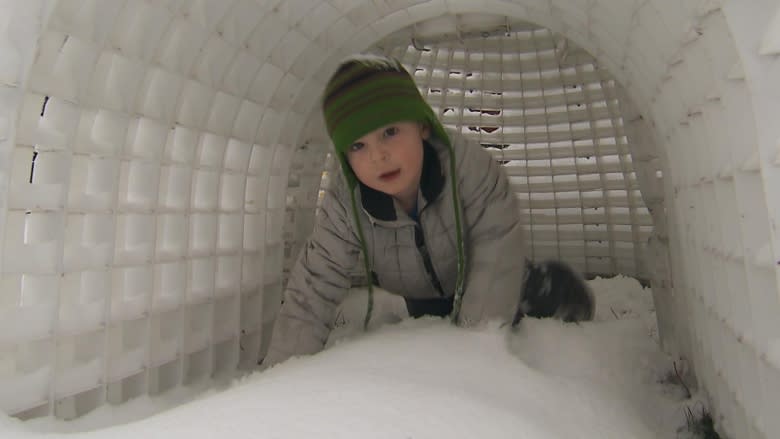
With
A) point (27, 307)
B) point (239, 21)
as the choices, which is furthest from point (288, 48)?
point (27, 307)

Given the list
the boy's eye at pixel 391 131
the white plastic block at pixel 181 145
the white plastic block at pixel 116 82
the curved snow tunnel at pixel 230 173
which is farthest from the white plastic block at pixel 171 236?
the boy's eye at pixel 391 131

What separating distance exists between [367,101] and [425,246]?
1.21 feet

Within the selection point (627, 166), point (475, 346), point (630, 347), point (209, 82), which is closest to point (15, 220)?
point (209, 82)

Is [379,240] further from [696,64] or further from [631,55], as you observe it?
[696,64]

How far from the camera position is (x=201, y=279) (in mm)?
1138

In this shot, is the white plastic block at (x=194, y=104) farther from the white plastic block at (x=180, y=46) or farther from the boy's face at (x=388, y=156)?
the boy's face at (x=388, y=156)

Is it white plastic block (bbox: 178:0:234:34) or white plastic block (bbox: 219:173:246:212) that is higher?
white plastic block (bbox: 178:0:234:34)

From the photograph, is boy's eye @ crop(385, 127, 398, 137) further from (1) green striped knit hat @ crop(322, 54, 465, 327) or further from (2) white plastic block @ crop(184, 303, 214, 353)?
(2) white plastic block @ crop(184, 303, 214, 353)

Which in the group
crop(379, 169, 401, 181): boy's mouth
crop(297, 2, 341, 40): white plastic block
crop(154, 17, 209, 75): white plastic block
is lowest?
crop(379, 169, 401, 181): boy's mouth

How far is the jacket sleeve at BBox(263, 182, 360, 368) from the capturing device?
4.05 ft

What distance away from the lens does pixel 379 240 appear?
1.38 meters

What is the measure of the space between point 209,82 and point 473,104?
132 cm

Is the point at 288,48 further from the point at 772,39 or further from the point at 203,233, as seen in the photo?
the point at 772,39

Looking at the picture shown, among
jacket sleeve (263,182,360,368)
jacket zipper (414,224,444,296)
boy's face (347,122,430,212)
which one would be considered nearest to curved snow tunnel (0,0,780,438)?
jacket sleeve (263,182,360,368)
